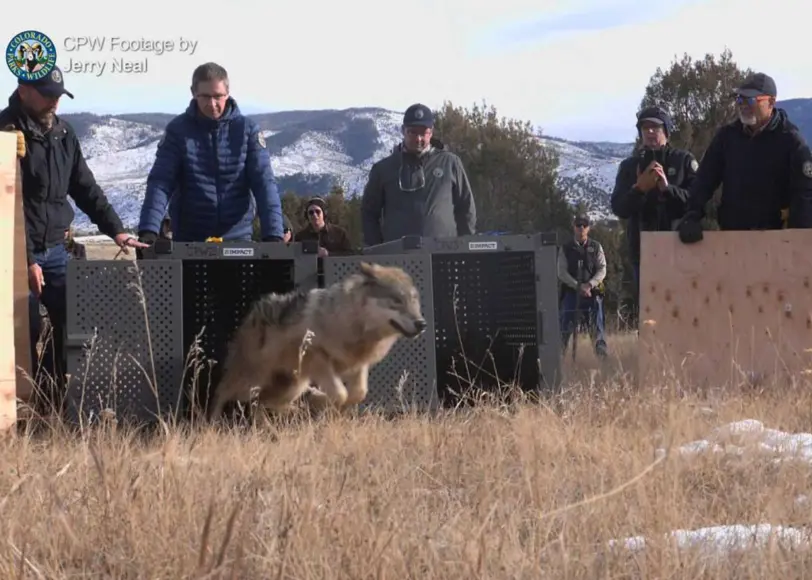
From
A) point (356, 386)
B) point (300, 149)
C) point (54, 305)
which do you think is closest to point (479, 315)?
point (356, 386)

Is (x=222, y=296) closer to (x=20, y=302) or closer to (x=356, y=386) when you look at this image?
(x=356, y=386)

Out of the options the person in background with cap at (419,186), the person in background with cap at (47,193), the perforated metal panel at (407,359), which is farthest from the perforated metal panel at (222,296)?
the person in background with cap at (419,186)

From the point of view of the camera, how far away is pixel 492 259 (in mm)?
7777

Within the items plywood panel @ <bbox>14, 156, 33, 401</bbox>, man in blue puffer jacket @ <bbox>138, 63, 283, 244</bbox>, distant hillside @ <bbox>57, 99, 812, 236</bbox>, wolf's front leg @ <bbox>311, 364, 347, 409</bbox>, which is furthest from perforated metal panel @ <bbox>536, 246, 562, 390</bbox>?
distant hillside @ <bbox>57, 99, 812, 236</bbox>

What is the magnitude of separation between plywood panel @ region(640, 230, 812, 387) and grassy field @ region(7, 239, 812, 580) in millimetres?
1922

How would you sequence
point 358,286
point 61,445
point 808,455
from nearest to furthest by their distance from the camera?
point 808,455
point 61,445
point 358,286

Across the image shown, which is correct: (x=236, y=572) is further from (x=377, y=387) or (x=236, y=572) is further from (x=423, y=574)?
(x=377, y=387)

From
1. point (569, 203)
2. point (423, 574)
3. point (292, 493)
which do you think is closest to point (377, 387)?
point (292, 493)

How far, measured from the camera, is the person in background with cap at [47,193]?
7.17 meters

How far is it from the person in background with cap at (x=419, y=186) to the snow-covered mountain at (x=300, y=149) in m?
59.8

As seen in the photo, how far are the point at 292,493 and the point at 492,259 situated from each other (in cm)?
409

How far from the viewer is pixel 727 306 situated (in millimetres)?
8562

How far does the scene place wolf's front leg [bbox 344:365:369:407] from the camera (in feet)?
24.0

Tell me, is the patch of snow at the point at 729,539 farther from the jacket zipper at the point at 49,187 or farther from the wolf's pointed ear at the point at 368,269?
the jacket zipper at the point at 49,187
